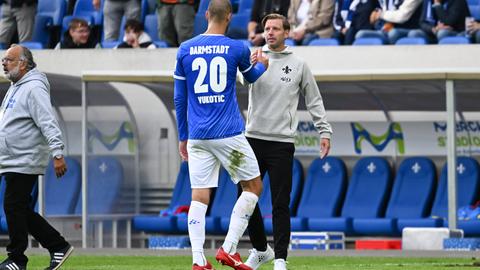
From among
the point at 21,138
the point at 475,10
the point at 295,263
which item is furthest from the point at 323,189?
Answer: the point at 21,138

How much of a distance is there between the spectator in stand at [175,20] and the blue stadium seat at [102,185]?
2.19 metres

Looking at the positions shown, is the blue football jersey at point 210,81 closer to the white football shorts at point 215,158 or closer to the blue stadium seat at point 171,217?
the white football shorts at point 215,158

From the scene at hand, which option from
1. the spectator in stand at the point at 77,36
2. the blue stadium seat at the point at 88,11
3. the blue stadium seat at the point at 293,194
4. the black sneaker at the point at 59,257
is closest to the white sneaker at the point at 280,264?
the black sneaker at the point at 59,257

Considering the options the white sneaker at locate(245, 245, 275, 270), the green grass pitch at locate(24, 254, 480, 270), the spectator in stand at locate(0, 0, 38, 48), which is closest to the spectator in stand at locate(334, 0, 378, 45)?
the spectator in stand at locate(0, 0, 38, 48)

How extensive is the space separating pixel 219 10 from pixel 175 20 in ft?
39.9

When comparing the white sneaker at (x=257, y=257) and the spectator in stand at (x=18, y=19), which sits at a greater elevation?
the spectator in stand at (x=18, y=19)

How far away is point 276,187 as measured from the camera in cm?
1188

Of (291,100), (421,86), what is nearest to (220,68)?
(291,100)

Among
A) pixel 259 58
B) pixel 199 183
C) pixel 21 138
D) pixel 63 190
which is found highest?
pixel 259 58

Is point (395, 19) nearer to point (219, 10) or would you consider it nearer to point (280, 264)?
point (280, 264)

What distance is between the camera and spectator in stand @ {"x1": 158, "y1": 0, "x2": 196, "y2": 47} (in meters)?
22.9

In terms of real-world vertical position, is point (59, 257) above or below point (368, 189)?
above

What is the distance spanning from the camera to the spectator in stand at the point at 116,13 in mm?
A: 24109

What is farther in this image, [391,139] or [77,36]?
[77,36]
